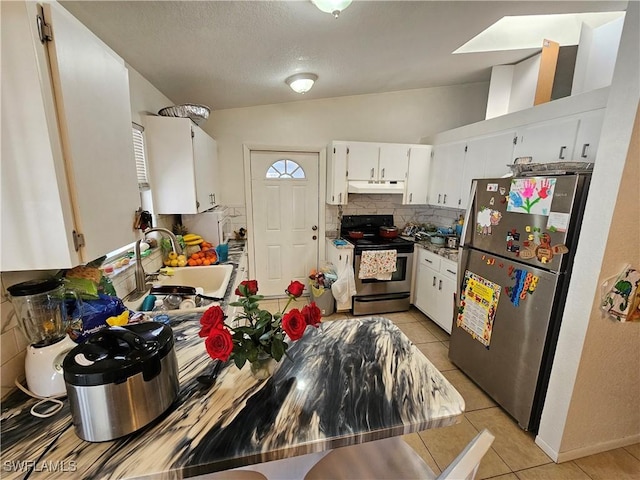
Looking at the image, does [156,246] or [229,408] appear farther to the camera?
[156,246]

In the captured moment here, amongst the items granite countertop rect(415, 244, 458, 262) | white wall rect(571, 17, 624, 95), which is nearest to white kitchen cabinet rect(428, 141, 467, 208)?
granite countertop rect(415, 244, 458, 262)

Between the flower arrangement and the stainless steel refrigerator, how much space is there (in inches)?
60.4

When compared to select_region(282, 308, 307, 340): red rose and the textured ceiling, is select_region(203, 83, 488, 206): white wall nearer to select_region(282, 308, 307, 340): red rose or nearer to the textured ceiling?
the textured ceiling

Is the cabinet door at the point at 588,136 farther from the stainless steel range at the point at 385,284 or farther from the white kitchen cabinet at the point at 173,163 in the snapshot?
the white kitchen cabinet at the point at 173,163

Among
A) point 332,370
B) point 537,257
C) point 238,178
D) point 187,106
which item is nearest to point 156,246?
point 187,106

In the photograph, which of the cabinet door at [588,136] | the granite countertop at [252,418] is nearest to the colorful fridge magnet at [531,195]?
the cabinet door at [588,136]

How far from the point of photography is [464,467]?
68 cm

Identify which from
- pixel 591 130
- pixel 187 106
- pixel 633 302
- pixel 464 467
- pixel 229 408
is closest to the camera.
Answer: pixel 464 467

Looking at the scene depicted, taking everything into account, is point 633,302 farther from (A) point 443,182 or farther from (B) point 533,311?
(A) point 443,182

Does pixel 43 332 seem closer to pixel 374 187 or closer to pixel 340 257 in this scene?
pixel 340 257

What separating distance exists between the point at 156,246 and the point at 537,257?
8.90 ft

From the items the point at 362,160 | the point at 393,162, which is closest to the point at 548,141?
the point at 393,162

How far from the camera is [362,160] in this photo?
3.33 m

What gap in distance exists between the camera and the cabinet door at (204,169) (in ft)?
7.36
